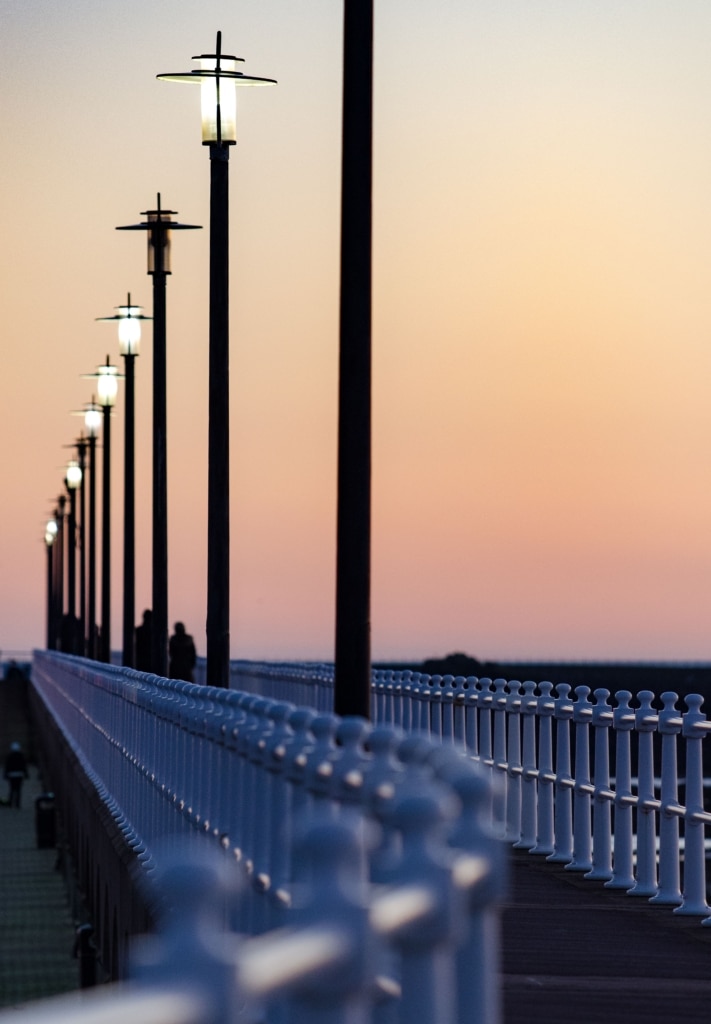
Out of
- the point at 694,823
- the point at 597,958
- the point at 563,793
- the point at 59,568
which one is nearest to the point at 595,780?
the point at 563,793

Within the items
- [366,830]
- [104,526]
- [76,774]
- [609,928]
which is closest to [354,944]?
[366,830]

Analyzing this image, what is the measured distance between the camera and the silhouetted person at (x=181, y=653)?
3922 centimetres

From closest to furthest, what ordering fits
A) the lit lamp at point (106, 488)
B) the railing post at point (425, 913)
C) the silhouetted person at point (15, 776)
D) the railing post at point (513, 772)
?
1. the railing post at point (425, 913)
2. the railing post at point (513, 772)
3. the lit lamp at point (106, 488)
4. the silhouetted person at point (15, 776)

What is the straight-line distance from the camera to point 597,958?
40.5 feet

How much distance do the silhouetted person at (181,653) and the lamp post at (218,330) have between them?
11.8 metres

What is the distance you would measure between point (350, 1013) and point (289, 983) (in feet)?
1.65

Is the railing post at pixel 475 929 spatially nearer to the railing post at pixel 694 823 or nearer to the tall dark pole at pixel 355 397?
the railing post at pixel 694 823

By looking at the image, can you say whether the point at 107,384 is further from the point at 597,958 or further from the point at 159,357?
the point at 597,958

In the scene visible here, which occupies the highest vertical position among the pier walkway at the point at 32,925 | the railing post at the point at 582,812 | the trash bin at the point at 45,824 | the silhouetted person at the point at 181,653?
the silhouetted person at the point at 181,653

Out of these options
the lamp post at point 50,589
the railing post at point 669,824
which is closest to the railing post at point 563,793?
the railing post at point 669,824

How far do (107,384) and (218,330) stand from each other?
88.4 ft

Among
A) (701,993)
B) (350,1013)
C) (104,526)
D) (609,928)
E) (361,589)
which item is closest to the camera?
(350,1013)

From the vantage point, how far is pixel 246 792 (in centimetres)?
1191

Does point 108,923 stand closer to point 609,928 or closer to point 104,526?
point 609,928
